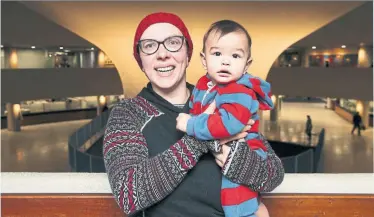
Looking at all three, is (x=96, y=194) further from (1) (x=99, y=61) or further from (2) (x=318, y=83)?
(1) (x=99, y=61)

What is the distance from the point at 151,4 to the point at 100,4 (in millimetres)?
948

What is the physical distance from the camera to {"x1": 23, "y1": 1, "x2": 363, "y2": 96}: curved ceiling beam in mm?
7641

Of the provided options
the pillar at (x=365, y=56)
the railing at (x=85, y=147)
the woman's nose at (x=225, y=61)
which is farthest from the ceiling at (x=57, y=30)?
the woman's nose at (x=225, y=61)

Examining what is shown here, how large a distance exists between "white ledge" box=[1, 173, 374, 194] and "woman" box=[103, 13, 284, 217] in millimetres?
362

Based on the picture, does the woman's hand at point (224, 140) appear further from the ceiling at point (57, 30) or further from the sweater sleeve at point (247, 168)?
the ceiling at point (57, 30)

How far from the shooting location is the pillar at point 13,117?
22828 millimetres

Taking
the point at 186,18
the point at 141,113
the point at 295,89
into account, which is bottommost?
the point at 295,89

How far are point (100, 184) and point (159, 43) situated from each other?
81cm

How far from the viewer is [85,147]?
15461 millimetres

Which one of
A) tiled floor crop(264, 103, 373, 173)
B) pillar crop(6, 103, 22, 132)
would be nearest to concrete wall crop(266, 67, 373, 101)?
tiled floor crop(264, 103, 373, 173)

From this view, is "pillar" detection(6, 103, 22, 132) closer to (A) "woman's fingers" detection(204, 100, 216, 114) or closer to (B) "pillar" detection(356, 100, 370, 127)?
(B) "pillar" detection(356, 100, 370, 127)

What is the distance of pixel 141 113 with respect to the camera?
1.86 meters

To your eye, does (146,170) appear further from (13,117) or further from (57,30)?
(13,117)

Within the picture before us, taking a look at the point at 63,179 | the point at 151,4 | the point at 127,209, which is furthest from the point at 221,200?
the point at 151,4
